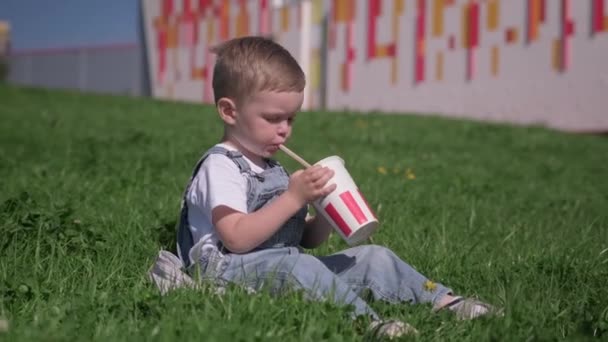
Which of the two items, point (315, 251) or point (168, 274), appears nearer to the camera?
point (168, 274)

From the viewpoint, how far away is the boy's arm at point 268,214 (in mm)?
2703

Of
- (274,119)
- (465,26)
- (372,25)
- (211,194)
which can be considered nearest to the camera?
(211,194)

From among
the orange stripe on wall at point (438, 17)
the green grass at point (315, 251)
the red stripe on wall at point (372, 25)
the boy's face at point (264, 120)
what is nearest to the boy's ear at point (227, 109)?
the boy's face at point (264, 120)

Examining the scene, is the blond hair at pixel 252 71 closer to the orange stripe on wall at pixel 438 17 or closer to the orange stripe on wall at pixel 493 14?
the orange stripe on wall at pixel 493 14

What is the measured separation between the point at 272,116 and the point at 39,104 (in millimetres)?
11089

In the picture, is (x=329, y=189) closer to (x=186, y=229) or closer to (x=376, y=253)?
(x=376, y=253)

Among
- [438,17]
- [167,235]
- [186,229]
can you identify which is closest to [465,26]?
[438,17]

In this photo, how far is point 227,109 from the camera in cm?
295

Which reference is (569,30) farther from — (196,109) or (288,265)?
(288,265)

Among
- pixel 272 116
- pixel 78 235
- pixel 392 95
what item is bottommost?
pixel 392 95

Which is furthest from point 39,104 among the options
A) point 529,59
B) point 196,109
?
point 529,59

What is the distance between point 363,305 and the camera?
2670 mm

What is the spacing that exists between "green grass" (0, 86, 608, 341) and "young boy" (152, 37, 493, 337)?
0.13m

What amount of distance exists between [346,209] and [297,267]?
264 mm
